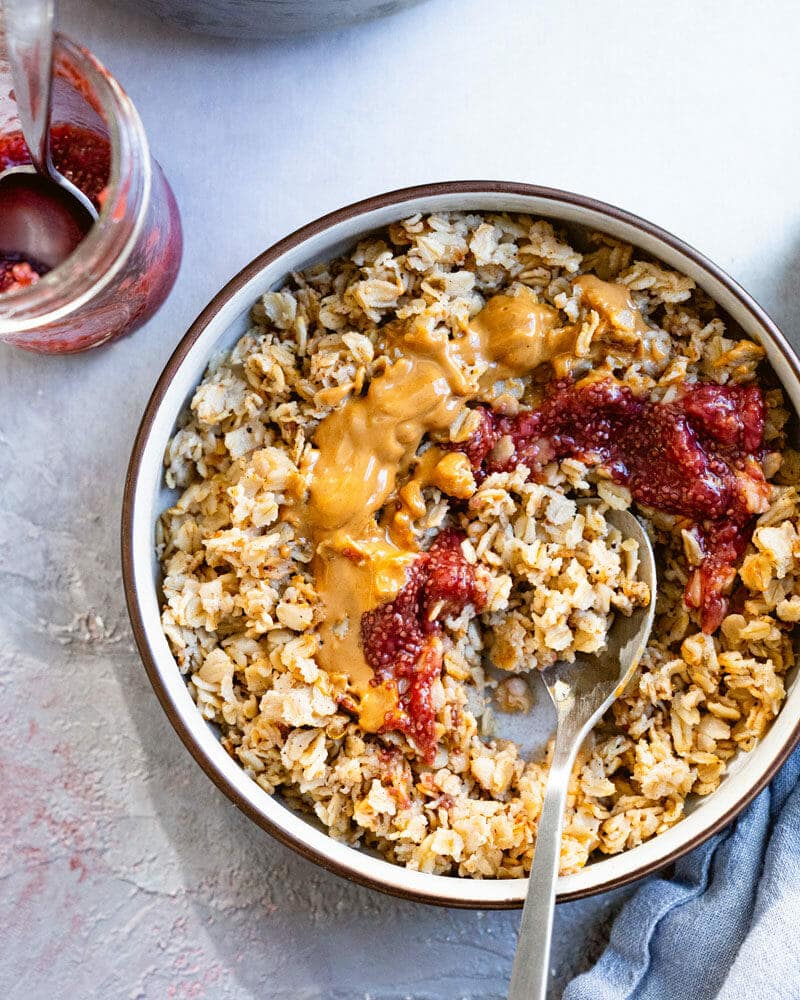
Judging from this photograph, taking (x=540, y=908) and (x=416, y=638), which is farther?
(x=416, y=638)

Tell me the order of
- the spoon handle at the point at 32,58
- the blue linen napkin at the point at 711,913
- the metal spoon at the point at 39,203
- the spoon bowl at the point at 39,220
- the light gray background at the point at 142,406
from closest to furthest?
the spoon handle at the point at 32,58 < the metal spoon at the point at 39,203 < the spoon bowl at the point at 39,220 < the blue linen napkin at the point at 711,913 < the light gray background at the point at 142,406

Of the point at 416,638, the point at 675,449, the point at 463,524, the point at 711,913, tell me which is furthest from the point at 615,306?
the point at 711,913

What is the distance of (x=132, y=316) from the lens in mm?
1750

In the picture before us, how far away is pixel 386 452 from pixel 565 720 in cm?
54

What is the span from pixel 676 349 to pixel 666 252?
169 millimetres

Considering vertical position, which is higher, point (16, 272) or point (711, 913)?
point (16, 272)

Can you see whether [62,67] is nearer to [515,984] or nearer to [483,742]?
[483,742]

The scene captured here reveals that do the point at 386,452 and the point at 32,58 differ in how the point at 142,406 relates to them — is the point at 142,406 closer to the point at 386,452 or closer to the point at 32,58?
the point at 386,452

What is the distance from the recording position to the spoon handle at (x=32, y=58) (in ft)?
4.58

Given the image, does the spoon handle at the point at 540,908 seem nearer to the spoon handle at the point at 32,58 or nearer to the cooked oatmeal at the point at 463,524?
the cooked oatmeal at the point at 463,524

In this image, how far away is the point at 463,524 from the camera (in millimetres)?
1717

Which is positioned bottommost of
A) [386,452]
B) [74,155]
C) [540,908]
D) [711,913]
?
[711,913]

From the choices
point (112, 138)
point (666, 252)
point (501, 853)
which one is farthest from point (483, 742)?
point (112, 138)

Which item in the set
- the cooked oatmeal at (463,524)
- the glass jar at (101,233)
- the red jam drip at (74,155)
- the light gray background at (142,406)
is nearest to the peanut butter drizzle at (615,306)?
the cooked oatmeal at (463,524)
